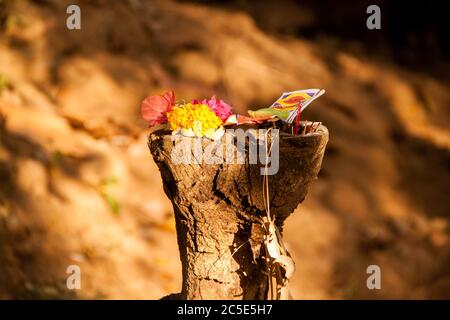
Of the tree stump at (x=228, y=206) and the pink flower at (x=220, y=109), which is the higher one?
the pink flower at (x=220, y=109)

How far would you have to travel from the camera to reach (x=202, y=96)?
3.71m

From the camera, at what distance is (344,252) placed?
3150 mm

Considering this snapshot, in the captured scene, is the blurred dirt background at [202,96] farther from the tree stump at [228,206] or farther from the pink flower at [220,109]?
the pink flower at [220,109]

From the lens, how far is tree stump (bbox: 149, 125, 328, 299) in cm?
154

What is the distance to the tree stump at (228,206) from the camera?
60.8 inches

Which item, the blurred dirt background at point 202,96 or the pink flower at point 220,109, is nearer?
the pink flower at point 220,109

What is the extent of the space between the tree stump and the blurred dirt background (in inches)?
47.0

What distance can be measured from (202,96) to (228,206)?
2.17 metres

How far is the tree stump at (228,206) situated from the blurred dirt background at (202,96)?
1.19 metres

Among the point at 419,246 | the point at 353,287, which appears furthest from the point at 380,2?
the point at 353,287

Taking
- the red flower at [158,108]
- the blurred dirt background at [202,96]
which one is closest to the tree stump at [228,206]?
the red flower at [158,108]

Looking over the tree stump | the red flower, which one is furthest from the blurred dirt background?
the red flower

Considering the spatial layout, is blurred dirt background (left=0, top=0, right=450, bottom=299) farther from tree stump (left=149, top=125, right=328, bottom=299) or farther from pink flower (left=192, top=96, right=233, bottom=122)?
pink flower (left=192, top=96, right=233, bottom=122)

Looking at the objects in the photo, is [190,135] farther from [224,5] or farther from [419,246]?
[224,5]
